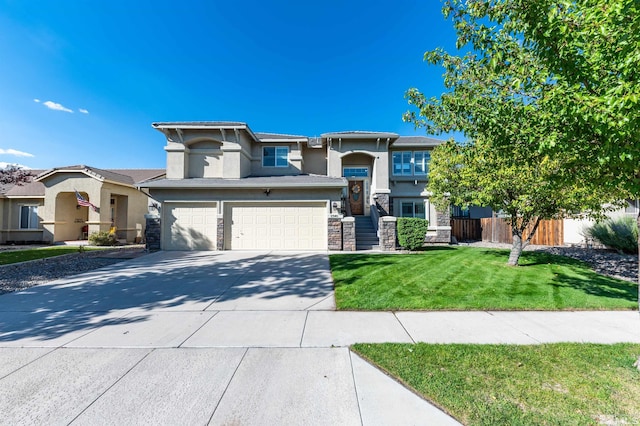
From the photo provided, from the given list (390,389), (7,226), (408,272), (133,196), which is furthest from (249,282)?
(7,226)

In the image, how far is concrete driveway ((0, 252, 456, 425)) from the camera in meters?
2.41

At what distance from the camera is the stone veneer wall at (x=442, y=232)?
15242mm

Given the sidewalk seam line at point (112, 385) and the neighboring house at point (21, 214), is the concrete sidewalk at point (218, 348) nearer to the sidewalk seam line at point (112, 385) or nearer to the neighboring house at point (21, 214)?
the sidewalk seam line at point (112, 385)

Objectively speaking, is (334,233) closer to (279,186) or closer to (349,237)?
(349,237)

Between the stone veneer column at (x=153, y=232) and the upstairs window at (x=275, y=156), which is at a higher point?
the upstairs window at (x=275, y=156)

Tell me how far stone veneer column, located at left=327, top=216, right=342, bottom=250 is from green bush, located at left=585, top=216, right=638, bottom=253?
436 inches

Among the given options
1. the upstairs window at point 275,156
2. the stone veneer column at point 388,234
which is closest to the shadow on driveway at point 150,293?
the stone veneer column at point 388,234

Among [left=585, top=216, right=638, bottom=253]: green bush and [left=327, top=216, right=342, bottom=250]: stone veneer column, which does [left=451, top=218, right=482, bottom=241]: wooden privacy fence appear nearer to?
[left=585, top=216, right=638, bottom=253]: green bush

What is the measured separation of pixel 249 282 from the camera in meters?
7.00

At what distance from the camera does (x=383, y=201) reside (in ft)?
49.8

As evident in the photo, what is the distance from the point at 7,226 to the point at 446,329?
2581cm

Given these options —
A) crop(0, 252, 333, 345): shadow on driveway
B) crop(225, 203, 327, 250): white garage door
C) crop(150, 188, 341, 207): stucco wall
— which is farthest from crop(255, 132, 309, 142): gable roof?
crop(0, 252, 333, 345): shadow on driveway

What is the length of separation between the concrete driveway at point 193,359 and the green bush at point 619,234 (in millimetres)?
12838

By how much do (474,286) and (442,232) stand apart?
31.3 feet
